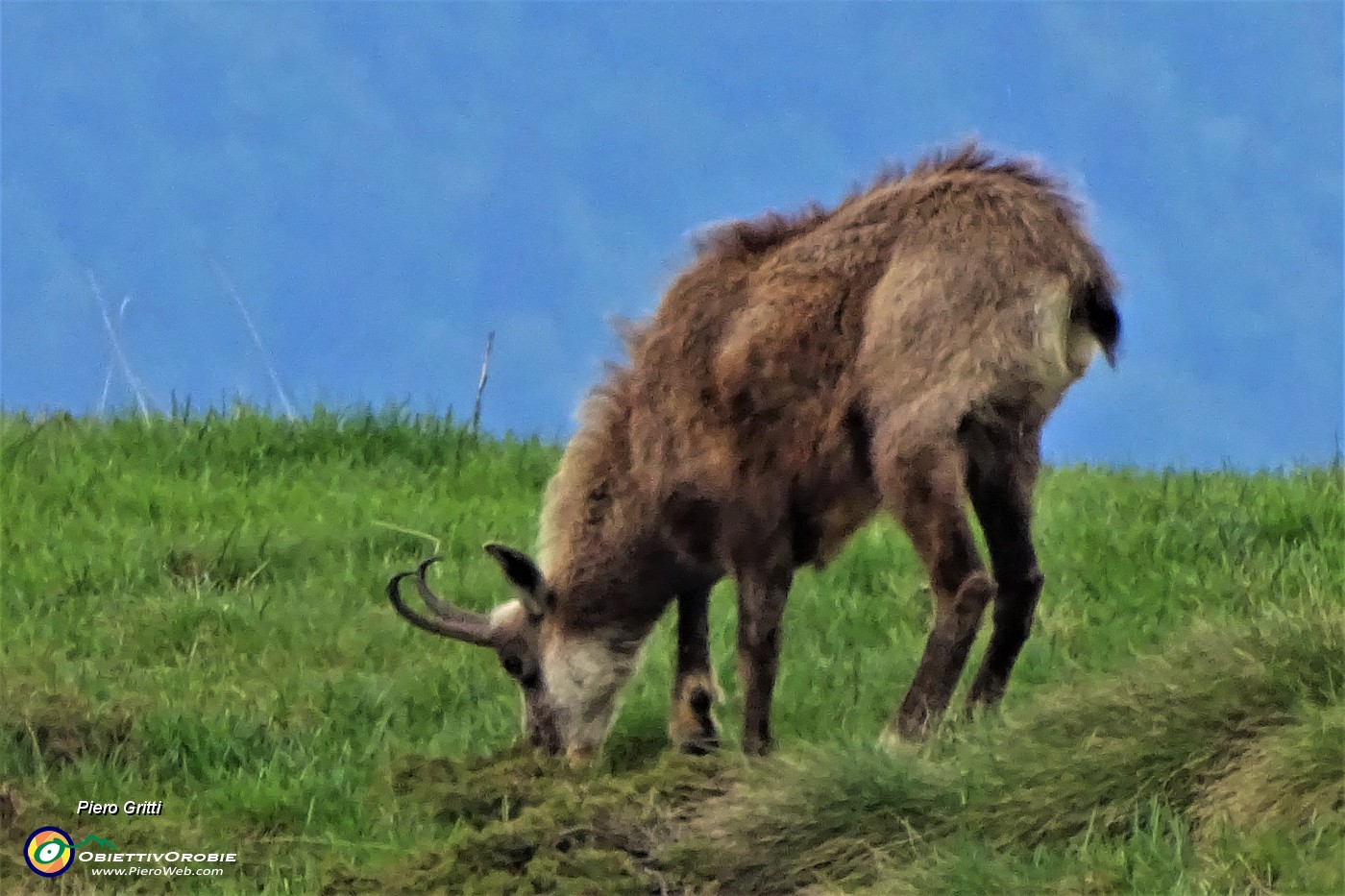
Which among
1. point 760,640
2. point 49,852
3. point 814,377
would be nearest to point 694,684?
point 760,640

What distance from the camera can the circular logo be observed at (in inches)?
239

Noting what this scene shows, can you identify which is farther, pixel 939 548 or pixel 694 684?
pixel 694 684

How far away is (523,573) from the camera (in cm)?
739

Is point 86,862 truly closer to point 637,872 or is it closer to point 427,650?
point 637,872

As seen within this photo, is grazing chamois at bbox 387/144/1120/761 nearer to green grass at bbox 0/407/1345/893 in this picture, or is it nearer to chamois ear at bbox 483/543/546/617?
chamois ear at bbox 483/543/546/617

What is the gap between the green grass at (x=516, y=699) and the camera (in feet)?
17.6

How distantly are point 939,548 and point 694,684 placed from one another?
154 centimetres

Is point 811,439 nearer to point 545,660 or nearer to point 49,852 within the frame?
point 545,660

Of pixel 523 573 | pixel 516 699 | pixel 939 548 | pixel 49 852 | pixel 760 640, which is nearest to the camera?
pixel 49 852

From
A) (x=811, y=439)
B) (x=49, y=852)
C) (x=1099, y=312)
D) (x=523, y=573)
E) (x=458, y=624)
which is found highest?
(x=1099, y=312)

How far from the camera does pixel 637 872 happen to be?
5672 millimetres

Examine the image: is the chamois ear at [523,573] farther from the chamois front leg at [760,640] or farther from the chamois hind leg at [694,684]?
the chamois front leg at [760,640]

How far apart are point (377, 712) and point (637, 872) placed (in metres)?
2.30

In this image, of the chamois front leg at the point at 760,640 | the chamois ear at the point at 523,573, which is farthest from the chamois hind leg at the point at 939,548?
the chamois ear at the point at 523,573
